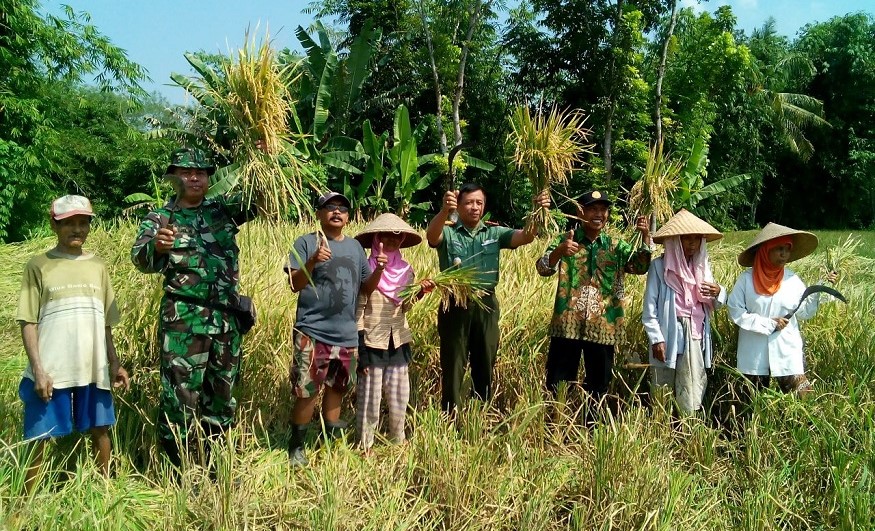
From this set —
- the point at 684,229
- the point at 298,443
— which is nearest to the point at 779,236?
the point at 684,229

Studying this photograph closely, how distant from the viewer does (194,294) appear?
2.73 meters

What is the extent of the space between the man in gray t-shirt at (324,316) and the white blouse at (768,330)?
6.29ft

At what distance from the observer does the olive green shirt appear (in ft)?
10.8

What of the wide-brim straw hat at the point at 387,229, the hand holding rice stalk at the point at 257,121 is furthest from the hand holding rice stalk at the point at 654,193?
the hand holding rice stalk at the point at 257,121

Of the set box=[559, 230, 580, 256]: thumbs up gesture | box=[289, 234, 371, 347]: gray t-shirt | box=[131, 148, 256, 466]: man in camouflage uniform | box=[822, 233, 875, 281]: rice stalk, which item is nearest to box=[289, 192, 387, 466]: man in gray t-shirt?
box=[289, 234, 371, 347]: gray t-shirt

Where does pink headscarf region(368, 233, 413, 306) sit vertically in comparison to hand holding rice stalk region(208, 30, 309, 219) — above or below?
below

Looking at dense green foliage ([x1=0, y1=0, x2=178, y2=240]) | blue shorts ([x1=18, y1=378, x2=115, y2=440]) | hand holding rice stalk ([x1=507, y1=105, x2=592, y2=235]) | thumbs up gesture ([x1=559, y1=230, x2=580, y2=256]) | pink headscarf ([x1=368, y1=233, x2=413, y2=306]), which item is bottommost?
blue shorts ([x1=18, y1=378, x2=115, y2=440])

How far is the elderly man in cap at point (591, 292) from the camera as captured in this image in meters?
3.30

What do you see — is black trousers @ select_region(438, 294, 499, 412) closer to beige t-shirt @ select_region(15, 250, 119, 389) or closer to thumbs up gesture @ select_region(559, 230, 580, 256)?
thumbs up gesture @ select_region(559, 230, 580, 256)

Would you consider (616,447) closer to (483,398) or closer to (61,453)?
(483,398)

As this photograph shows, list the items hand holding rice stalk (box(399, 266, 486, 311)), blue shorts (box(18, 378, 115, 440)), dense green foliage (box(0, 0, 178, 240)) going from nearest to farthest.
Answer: blue shorts (box(18, 378, 115, 440)) < hand holding rice stalk (box(399, 266, 486, 311)) < dense green foliage (box(0, 0, 178, 240))

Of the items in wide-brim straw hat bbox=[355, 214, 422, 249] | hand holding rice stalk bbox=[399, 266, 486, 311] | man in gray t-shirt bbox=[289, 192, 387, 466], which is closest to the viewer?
man in gray t-shirt bbox=[289, 192, 387, 466]

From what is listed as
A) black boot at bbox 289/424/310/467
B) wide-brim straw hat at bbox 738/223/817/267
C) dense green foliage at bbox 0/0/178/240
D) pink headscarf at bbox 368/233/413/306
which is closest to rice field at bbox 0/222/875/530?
black boot at bbox 289/424/310/467

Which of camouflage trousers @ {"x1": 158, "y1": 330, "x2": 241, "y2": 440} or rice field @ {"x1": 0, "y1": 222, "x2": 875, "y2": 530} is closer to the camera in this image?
rice field @ {"x1": 0, "y1": 222, "x2": 875, "y2": 530}
